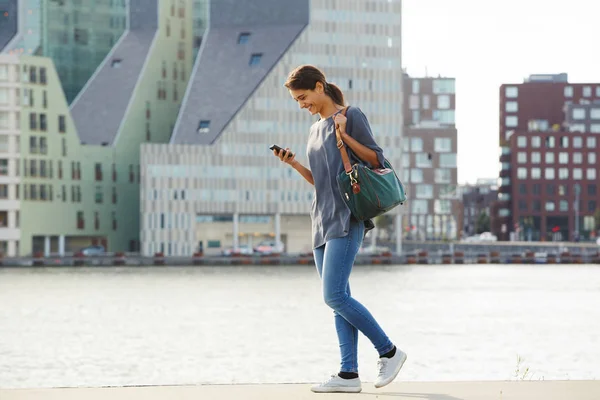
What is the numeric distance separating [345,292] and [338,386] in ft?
2.12

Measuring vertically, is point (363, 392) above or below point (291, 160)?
below

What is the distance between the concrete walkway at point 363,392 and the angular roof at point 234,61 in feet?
367

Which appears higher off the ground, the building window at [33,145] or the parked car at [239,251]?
the building window at [33,145]

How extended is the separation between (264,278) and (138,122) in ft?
158

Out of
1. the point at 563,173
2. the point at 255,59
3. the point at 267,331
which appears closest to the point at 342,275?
the point at 267,331

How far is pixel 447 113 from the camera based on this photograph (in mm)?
185625

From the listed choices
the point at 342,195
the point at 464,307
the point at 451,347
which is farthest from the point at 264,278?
the point at 342,195

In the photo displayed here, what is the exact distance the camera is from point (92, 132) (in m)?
126

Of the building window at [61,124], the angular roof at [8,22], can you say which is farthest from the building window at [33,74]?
the angular roof at [8,22]

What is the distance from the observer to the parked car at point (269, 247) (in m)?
121

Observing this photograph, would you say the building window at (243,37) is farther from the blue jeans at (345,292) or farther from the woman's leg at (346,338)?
the blue jeans at (345,292)

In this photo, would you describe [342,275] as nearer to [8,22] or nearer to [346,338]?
[346,338]

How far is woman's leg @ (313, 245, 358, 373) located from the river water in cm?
138

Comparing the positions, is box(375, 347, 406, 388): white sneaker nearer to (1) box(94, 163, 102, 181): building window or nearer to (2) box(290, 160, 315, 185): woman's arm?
(2) box(290, 160, 315, 185): woman's arm
